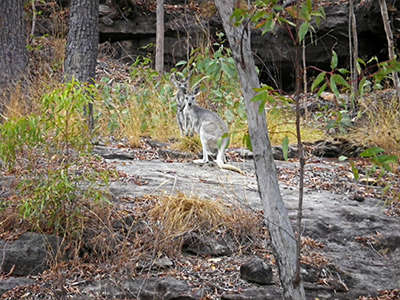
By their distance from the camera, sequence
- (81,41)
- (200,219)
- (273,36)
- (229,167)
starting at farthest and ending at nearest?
(273,36) → (81,41) → (229,167) → (200,219)

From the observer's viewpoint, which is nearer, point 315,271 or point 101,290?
point 101,290

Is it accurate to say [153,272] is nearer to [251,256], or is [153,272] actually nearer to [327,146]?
[251,256]

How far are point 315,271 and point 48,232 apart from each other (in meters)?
2.15

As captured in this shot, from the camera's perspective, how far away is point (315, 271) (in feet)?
12.7

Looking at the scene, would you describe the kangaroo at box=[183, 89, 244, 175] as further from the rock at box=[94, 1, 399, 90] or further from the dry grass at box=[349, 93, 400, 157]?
the rock at box=[94, 1, 399, 90]

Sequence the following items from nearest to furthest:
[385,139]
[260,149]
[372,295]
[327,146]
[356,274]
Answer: [260,149] < [372,295] < [356,274] < [385,139] < [327,146]

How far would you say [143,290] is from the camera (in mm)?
3484

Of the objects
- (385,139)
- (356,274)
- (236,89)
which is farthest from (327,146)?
(356,274)

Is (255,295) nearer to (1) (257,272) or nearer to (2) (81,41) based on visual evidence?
(1) (257,272)

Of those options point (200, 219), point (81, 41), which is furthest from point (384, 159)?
point (81, 41)

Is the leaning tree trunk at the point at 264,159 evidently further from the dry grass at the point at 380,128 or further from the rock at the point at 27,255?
the dry grass at the point at 380,128

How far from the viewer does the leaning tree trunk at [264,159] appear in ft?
9.00

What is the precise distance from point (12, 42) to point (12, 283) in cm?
577

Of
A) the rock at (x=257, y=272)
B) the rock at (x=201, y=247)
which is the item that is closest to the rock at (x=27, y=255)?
the rock at (x=201, y=247)
